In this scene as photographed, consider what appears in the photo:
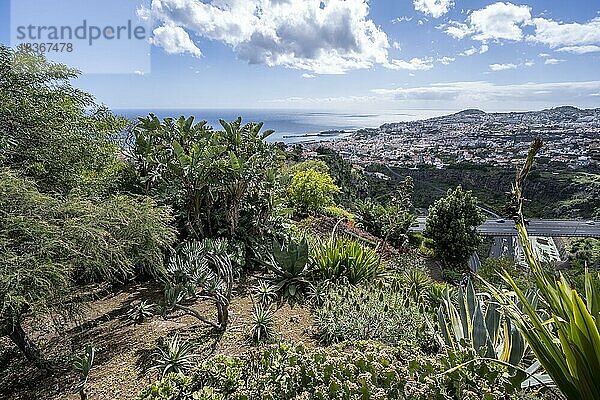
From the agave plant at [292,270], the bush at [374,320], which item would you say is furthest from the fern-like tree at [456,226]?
the bush at [374,320]

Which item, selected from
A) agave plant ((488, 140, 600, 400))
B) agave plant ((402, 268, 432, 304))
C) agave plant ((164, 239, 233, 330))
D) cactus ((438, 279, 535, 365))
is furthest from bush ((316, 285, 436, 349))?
agave plant ((488, 140, 600, 400))

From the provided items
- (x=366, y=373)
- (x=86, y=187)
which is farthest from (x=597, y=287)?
(x=86, y=187)

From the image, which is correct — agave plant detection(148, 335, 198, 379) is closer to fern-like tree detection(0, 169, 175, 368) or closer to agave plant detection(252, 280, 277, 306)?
fern-like tree detection(0, 169, 175, 368)

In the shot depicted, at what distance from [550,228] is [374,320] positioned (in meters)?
22.7

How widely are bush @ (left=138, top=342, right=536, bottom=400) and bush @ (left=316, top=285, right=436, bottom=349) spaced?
858 mm

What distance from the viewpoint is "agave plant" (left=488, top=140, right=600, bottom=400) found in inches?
51.3

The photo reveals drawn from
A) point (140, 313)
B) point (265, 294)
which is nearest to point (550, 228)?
point (265, 294)

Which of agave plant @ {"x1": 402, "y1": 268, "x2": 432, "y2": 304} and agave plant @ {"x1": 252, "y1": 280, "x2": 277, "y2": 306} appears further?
agave plant @ {"x1": 252, "y1": 280, "x2": 277, "y2": 306}

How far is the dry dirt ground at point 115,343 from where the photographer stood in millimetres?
3097

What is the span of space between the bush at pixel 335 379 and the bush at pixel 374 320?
33.8 inches

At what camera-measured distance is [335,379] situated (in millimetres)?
1948

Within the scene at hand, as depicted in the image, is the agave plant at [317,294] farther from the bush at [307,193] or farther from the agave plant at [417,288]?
the bush at [307,193]

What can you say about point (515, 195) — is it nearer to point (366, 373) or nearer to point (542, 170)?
point (366, 373)

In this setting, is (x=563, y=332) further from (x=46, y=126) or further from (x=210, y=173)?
(x=210, y=173)
